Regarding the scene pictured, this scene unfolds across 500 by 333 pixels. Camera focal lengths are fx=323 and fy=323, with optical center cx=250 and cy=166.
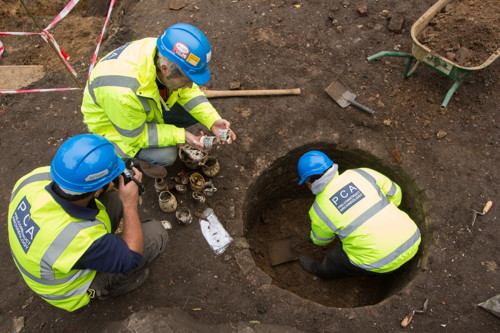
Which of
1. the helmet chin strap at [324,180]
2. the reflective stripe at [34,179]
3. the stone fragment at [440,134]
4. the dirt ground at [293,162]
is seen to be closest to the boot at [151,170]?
the dirt ground at [293,162]

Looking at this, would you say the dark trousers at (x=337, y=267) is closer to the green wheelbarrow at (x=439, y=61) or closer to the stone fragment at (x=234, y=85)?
the green wheelbarrow at (x=439, y=61)

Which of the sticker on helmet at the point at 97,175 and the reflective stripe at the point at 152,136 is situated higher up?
the sticker on helmet at the point at 97,175

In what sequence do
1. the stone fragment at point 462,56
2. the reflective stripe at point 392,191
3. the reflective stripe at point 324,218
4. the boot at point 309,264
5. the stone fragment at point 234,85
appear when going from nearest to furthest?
the reflective stripe at point 324,218 → the reflective stripe at point 392,191 → the stone fragment at point 462,56 → the boot at point 309,264 → the stone fragment at point 234,85

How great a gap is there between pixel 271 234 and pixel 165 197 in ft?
6.57

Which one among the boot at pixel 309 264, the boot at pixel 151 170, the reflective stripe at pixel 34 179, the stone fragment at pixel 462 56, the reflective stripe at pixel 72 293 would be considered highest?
the reflective stripe at pixel 34 179

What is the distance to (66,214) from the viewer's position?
7.68ft

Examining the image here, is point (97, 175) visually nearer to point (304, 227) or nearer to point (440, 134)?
point (304, 227)

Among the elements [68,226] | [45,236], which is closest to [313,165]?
[68,226]

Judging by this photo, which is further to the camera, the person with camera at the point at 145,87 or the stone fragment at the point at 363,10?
the stone fragment at the point at 363,10

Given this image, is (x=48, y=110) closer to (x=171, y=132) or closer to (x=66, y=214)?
(x=171, y=132)

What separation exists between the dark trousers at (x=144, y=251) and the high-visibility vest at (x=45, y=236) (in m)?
0.67

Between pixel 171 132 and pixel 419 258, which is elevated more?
pixel 171 132

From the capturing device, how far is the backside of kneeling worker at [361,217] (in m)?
3.26

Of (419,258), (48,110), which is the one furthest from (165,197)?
→ (419,258)
